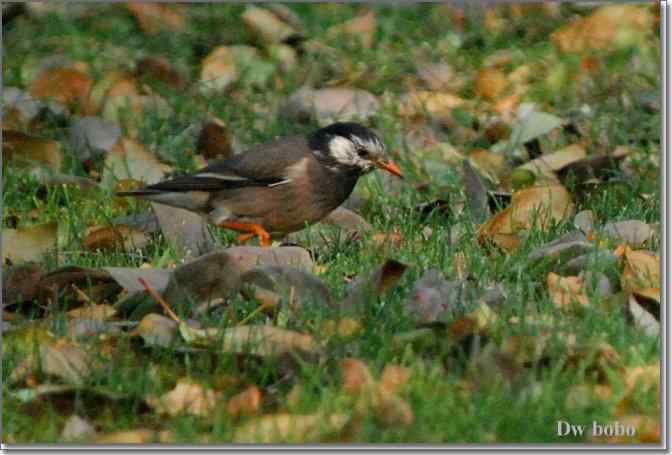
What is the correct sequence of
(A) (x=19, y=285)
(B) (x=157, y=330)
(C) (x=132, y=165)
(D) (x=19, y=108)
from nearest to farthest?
(B) (x=157, y=330), (A) (x=19, y=285), (C) (x=132, y=165), (D) (x=19, y=108)

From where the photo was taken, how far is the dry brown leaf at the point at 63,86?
29.7ft

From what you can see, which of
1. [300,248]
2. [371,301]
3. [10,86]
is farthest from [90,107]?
[371,301]

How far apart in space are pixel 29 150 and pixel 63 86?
1015 mm

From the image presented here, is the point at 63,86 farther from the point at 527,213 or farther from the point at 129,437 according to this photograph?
the point at 129,437

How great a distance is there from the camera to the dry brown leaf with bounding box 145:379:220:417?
504cm

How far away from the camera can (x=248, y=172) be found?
25.0 ft

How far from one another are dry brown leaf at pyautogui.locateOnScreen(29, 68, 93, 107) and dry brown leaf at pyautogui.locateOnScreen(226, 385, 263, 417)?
4324 millimetres

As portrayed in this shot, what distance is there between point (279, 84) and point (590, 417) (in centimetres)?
496

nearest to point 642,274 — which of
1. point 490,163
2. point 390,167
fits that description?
point 390,167

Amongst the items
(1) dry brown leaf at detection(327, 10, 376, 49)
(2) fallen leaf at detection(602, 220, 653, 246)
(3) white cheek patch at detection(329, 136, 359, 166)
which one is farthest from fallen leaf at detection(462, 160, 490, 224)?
(1) dry brown leaf at detection(327, 10, 376, 49)

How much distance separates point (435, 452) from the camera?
15.8ft

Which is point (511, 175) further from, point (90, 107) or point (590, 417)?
point (590, 417)

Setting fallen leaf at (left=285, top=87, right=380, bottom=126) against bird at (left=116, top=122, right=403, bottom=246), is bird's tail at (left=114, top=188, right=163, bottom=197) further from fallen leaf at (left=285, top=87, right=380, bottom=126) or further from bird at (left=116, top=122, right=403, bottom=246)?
fallen leaf at (left=285, top=87, right=380, bottom=126)

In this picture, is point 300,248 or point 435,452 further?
point 300,248
